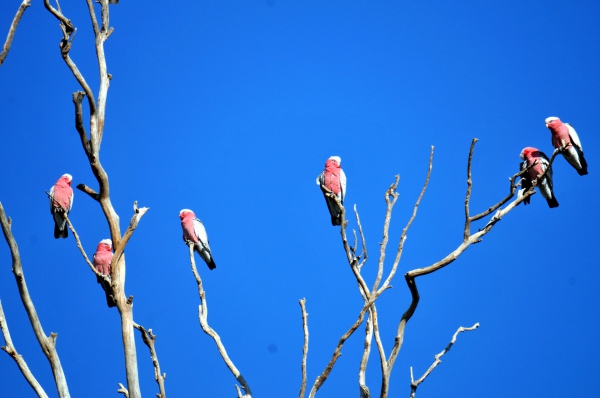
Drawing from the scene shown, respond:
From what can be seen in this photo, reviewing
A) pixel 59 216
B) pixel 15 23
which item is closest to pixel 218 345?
pixel 15 23

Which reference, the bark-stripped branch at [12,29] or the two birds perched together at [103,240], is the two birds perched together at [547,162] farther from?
the bark-stripped branch at [12,29]

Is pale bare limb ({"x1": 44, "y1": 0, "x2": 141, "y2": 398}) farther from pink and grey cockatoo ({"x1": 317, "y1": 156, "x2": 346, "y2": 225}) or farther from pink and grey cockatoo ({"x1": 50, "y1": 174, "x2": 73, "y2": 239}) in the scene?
pink and grey cockatoo ({"x1": 50, "y1": 174, "x2": 73, "y2": 239})

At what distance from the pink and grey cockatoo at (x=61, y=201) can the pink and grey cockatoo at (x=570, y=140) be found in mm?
7069

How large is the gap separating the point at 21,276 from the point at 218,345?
4.29ft

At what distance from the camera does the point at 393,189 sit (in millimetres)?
4434

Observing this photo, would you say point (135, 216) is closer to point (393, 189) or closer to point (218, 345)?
point (218, 345)

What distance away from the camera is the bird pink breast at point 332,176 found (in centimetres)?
828

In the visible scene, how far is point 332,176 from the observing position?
8320 mm

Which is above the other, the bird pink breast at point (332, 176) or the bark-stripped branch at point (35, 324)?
the bird pink breast at point (332, 176)

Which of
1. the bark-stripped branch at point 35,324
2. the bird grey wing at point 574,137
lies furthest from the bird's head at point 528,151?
the bark-stripped branch at point 35,324

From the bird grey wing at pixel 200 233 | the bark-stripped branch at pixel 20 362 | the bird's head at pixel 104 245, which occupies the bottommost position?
the bark-stripped branch at pixel 20 362

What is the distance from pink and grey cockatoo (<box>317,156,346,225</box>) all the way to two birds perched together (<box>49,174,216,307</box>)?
2030 mm

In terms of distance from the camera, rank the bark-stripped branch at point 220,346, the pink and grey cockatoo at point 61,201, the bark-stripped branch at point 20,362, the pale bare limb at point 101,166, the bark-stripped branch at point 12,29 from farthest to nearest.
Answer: the pink and grey cockatoo at point 61,201 < the bark-stripped branch at point 12,29 < the bark-stripped branch at point 220,346 < the pale bare limb at point 101,166 < the bark-stripped branch at point 20,362

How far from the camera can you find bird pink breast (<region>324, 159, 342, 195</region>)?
828cm
